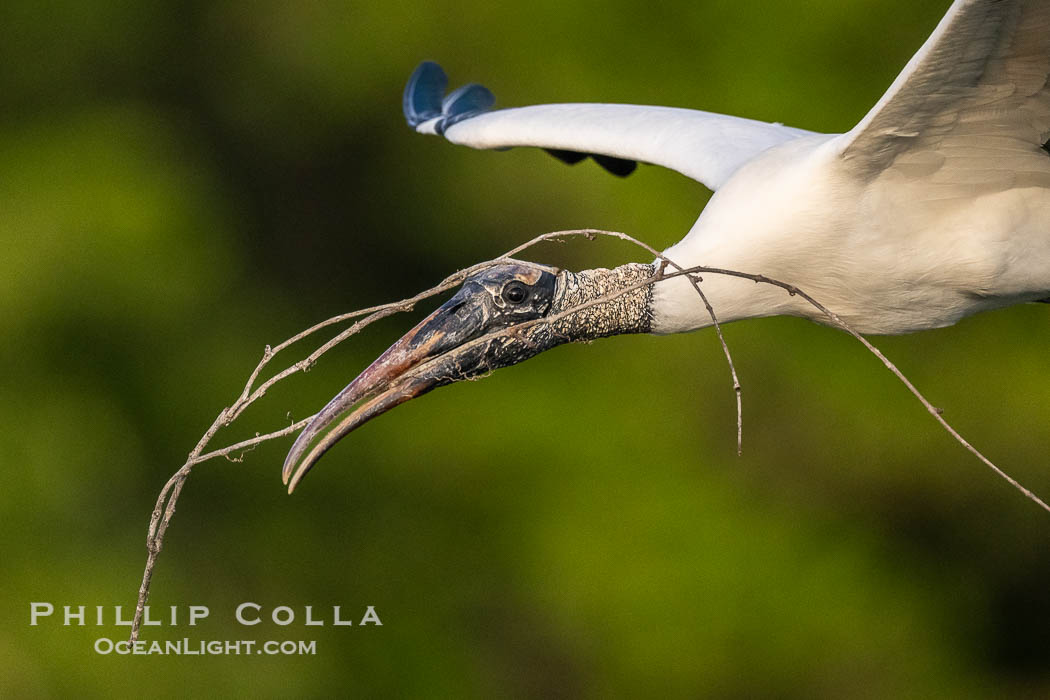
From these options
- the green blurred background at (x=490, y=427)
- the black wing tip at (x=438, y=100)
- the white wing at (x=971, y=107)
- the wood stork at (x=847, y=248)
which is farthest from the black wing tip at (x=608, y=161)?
the white wing at (x=971, y=107)

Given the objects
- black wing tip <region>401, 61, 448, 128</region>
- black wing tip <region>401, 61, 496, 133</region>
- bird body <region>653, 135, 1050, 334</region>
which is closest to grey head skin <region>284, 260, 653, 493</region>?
bird body <region>653, 135, 1050, 334</region>

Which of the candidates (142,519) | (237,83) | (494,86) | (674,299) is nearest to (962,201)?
(674,299)

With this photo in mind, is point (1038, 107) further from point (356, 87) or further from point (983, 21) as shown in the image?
point (356, 87)

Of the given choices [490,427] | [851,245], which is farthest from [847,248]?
[490,427]

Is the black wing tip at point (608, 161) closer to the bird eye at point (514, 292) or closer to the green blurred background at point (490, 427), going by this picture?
the bird eye at point (514, 292)

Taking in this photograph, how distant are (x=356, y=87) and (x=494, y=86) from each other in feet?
3.66

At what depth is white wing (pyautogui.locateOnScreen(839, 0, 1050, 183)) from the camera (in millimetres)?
3049

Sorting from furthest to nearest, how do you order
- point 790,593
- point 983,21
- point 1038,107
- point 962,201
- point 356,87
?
point 356,87
point 790,593
point 962,201
point 1038,107
point 983,21

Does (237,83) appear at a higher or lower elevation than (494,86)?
higher

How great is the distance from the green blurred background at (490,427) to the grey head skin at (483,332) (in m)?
2.94

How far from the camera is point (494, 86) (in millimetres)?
7875

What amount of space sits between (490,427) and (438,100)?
7.22 feet

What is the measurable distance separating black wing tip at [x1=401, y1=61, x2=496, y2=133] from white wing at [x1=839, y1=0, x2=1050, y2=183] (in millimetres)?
2347

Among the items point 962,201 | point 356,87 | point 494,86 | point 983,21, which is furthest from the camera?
point 356,87
